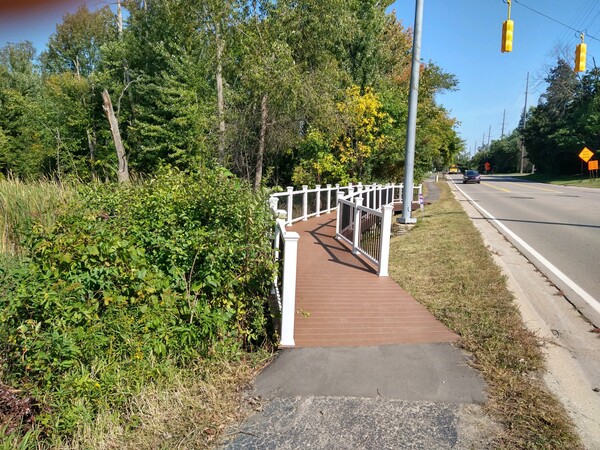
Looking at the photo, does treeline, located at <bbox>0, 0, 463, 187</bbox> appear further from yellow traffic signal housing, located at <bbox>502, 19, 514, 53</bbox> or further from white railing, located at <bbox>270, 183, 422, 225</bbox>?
yellow traffic signal housing, located at <bbox>502, 19, 514, 53</bbox>

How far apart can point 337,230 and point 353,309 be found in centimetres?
487

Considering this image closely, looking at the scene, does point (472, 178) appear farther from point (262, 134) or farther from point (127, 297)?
point (127, 297)

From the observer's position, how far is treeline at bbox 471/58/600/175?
151ft

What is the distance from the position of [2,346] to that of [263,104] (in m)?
14.5

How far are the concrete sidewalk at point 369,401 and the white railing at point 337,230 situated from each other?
585 millimetres

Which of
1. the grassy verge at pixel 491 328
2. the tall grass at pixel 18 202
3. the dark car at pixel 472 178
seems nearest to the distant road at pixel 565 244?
the grassy verge at pixel 491 328

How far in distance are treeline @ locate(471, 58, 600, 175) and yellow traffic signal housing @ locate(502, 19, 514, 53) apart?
4204cm

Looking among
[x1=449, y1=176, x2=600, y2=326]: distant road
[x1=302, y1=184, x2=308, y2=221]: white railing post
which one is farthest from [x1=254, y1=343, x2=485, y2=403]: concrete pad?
[x1=302, y1=184, x2=308, y2=221]: white railing post

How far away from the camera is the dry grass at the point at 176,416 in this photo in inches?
113

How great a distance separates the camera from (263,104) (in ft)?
55.4

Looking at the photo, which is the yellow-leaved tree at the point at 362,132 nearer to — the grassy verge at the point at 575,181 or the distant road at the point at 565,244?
the distant road at the point at 565,244

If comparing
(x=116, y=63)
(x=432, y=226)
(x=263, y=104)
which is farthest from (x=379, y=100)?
(x=116, y=63)

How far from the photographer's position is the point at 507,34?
1047cm

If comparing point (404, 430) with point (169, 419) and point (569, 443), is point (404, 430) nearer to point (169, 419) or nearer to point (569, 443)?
point (569, 443)
